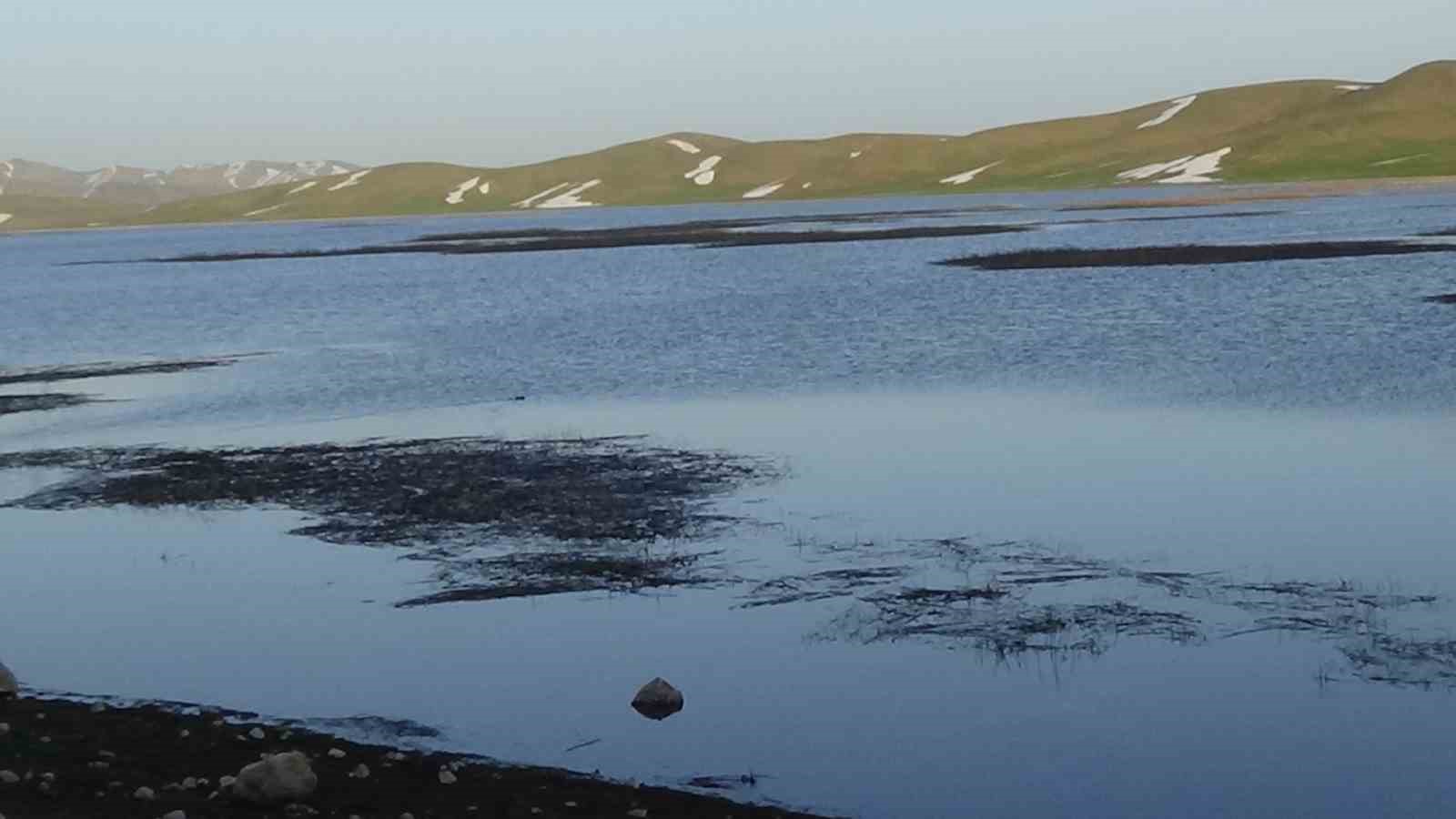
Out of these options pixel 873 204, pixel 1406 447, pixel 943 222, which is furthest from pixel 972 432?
pixel 873 204

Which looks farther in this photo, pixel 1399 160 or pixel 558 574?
pixel 1399 160

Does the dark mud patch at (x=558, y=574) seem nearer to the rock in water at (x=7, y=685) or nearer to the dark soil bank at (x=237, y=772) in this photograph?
the rock in water at (x=7, y=685)

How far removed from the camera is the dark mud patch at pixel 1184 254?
208ft

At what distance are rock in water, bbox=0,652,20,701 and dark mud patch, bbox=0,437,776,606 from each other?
14.2 feet

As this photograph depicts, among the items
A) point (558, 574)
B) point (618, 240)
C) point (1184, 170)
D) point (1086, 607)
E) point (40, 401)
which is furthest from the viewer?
point (1184, 170)

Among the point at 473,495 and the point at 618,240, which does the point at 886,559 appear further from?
the point at 618,240

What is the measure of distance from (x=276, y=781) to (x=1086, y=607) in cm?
822

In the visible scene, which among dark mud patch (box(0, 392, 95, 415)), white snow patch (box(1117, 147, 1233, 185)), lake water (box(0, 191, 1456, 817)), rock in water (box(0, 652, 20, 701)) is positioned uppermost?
white snow patch (box(1117, 147, 1233, 185))

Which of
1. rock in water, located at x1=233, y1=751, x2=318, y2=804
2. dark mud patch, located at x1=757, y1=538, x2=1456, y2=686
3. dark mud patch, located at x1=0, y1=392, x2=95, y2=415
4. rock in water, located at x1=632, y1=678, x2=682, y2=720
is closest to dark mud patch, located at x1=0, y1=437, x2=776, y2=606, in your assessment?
dark mud patch, located at x1=757, y1=538, x2=1456, y2=686

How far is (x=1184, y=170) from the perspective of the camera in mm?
188875

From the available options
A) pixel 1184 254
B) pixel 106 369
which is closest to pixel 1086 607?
pixel 106 369

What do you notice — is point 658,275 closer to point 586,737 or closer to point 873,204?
point 586,737

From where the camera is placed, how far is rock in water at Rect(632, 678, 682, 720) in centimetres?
1453

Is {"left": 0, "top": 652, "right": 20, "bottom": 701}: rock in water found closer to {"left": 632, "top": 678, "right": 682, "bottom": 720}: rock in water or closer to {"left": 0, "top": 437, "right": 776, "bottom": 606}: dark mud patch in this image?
{"left": 0, "top": 437, "right": 776, "bottom": 606}: dark mud patch
